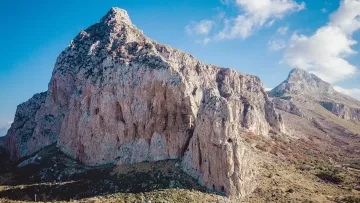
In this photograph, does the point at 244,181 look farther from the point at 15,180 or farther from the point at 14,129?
the point at 14,129

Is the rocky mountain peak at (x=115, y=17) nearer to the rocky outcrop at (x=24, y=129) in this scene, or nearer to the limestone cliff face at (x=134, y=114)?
the limestone cliff face at (x=134, y=114)

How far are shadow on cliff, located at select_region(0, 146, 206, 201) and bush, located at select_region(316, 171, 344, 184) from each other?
51.4m

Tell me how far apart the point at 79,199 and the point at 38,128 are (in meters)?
51.4

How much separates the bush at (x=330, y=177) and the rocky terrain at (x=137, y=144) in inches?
16.6

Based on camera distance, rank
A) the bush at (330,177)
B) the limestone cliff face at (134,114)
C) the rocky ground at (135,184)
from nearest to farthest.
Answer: the rocky ground at (135,184), the limestone cliff face at (134,114), the bush at (330,177)

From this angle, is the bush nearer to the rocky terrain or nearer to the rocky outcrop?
the rocky terrain

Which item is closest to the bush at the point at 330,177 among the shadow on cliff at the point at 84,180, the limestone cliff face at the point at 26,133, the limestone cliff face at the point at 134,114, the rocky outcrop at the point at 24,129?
the limestone cliff face at the point at 134,114

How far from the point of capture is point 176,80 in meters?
81.4

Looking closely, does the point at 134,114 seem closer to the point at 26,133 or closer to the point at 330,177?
the point at 26,133

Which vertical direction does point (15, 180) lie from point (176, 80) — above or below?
below

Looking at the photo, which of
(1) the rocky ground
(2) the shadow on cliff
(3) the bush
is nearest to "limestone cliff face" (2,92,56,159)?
(1) the rocky ground

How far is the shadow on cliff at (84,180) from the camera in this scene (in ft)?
224

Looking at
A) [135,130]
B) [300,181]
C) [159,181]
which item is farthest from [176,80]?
[300,181]

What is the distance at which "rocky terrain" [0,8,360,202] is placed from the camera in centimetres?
6731
